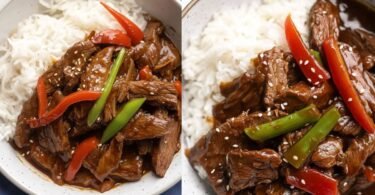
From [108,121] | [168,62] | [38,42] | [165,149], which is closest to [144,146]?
[165,149]

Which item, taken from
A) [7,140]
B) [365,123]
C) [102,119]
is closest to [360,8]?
[365,123]

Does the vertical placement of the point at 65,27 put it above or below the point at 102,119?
above

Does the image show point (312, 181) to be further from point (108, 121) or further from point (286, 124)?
point (108, 121)

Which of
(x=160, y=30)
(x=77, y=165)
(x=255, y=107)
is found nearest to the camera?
(x=255, y=107)

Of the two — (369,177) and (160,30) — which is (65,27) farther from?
(369,177)

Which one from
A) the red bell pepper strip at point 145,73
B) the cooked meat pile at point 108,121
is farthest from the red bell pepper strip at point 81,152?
the red bell pepper strip at point 145,73

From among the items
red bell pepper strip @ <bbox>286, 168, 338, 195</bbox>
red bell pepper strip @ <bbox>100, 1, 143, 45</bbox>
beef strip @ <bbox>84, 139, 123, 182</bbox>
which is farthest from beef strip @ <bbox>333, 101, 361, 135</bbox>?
red bell pepper strip @ <bbox>100, 1, 143, 45</bbox>

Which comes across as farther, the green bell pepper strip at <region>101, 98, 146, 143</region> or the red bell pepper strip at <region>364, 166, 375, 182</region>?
the green bell pepper strip at <region>101, 98, 146, 143</region>

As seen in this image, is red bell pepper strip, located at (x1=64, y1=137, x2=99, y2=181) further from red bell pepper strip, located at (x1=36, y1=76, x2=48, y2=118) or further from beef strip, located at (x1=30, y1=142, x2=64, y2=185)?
red bell pepper strip, located at (x1=36, y1=76, x2=48, y2=118)
